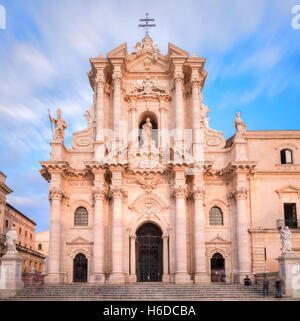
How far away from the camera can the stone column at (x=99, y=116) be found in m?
32.9

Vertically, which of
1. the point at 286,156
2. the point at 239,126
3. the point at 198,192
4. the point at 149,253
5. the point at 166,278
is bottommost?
the point at 166,278

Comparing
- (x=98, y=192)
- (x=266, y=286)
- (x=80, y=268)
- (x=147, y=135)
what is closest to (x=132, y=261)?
(x=80, y=268)

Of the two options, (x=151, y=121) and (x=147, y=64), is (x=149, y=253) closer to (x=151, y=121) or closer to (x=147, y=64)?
(x=151, y=121)

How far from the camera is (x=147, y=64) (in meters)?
36.7

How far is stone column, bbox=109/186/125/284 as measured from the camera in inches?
1198

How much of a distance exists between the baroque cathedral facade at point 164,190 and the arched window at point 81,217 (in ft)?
0.25

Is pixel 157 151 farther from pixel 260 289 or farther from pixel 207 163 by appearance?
pixel 260 289

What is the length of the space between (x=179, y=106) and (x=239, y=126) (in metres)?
4.73

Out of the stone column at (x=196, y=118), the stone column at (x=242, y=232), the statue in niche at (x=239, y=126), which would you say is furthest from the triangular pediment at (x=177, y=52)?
the stone column at (x=242, y=232)

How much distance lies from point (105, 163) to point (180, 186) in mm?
5539

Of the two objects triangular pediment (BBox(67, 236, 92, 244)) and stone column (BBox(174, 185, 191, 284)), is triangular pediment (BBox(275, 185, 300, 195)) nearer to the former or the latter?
stone column (BBox(174, 185, 191, 284))

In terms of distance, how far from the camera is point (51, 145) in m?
32.8

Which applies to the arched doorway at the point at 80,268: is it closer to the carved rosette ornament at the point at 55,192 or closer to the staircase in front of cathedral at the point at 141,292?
the staircase in front of cathedral at the point at 141,292
